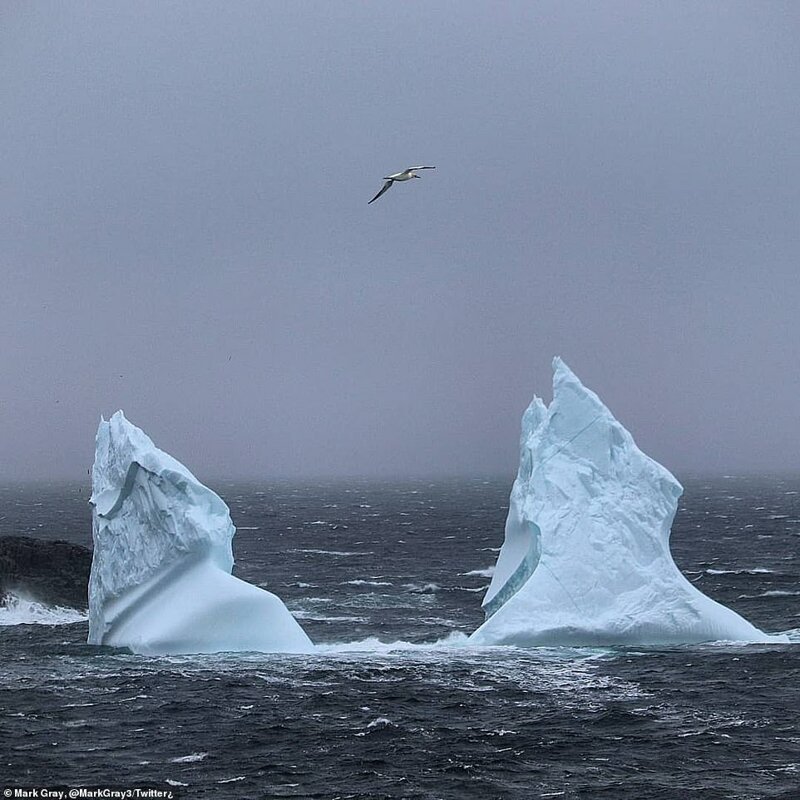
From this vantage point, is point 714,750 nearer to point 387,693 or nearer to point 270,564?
point 387,693

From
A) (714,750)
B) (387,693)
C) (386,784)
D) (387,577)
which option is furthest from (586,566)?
(387,577)

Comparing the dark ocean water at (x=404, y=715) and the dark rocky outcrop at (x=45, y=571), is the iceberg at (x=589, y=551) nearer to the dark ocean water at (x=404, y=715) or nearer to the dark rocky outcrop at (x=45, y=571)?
the dark ocean water at (x=404, y=715)

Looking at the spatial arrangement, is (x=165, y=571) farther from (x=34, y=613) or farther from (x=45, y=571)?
(x=45, y=571)

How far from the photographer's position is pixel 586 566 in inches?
1294

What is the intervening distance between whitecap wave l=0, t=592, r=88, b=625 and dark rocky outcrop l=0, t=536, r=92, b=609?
0.22 metres

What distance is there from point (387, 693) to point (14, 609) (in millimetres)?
17176

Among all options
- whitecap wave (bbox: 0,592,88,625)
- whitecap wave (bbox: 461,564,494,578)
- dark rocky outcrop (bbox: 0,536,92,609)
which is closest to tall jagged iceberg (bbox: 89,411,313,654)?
whitecap wave (bbox: 0,592,88,625)

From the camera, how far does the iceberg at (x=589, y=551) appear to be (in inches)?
1259

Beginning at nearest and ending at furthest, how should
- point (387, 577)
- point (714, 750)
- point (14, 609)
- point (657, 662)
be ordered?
point (714, 750) < point (657, 662) < point (14, 609) < point (387, 577)

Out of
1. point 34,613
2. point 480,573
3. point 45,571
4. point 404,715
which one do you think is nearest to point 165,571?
point 34,613

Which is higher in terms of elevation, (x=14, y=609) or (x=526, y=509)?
(x=526, y=509)

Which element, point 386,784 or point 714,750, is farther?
point 714,750

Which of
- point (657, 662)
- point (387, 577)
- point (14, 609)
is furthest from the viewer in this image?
point (387, 577)

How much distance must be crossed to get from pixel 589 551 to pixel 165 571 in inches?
480
